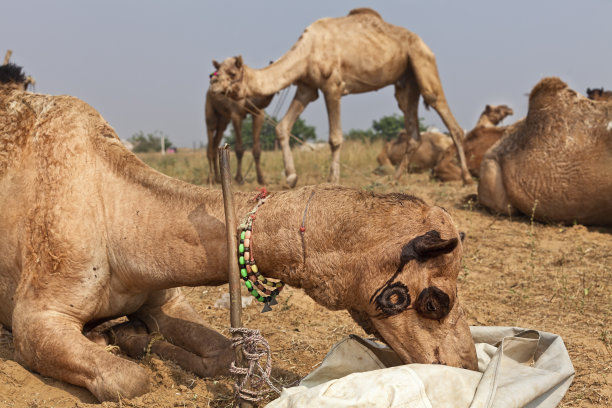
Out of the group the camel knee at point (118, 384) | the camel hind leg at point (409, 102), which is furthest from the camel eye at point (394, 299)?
the camel hind leg at point (409, 102)

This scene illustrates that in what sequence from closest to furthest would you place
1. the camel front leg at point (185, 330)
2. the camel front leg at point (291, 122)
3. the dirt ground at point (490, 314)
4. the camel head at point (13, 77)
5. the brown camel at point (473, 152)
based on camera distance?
the dirt ground at point (490, 314) < the camel front leg at point (185, 330) < the camel head at point (13, 77) < the camel front leg at point (291, 122) < the brown camel at point (473, 152)

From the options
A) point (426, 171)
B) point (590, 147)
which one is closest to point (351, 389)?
point (590, 147)

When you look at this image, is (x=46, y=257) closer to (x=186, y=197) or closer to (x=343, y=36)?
(x=186, y=197)

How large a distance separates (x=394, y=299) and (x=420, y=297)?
0.11m

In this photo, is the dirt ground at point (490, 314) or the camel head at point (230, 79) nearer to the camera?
the dirt ground at point (490, 314)

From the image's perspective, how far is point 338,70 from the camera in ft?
36.4

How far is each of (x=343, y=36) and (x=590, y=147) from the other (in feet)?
17.3

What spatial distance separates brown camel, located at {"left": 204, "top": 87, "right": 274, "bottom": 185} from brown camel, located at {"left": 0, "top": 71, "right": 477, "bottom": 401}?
31.2 ft

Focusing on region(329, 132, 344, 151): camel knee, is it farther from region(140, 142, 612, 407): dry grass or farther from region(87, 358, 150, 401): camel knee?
region(87, 358, 150, 401): camel knee

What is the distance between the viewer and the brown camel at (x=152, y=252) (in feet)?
9.00

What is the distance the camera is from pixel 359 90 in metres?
11.7

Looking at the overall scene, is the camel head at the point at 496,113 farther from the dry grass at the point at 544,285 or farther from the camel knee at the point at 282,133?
the camel knee at the point at 282,133

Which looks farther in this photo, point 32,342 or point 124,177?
point 124,177

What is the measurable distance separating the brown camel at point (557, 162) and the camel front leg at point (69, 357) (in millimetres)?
5602
